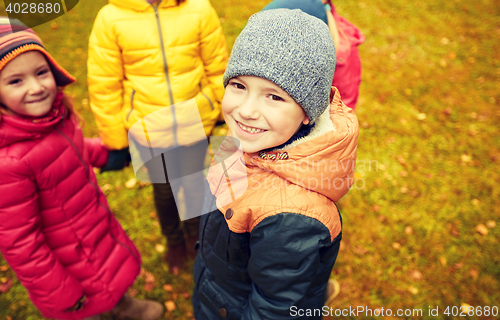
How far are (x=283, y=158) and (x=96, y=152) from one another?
1648mm

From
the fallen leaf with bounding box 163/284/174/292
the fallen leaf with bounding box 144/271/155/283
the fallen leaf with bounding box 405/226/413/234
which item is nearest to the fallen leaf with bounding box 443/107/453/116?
the fallen leaf with bounding box 405/226/413/234

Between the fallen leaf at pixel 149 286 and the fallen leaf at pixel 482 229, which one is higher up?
the fallen leaf at pixel 149 286

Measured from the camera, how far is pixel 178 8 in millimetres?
2193

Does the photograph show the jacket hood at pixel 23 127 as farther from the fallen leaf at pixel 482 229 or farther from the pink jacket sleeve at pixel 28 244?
the fallen leaf at pixel 482 229

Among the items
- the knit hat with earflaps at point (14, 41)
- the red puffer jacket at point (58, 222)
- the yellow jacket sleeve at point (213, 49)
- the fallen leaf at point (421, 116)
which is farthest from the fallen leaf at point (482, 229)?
the knit hat with earflaps at point (14, 41)

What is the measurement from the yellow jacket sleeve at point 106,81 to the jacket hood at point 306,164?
1225 millimetres

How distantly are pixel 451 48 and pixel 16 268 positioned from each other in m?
7.47

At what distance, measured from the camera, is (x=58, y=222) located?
1.97 m

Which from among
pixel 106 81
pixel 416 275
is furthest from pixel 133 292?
pixel 416 275

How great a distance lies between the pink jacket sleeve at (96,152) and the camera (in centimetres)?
234

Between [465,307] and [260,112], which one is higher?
[260,112]

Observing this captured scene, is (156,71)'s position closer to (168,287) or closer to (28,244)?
(28,244)

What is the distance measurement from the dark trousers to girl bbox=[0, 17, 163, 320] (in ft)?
1.54

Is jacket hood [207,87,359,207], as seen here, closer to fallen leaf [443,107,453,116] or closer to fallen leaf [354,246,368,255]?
fallen leaf [354,246,368,255]
